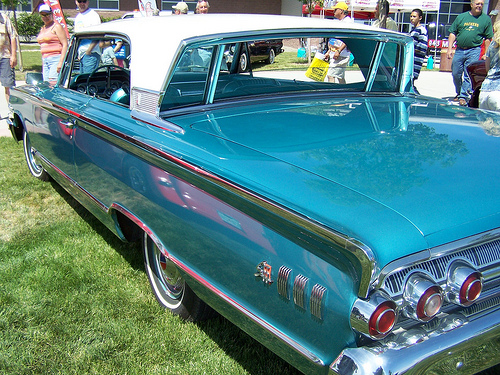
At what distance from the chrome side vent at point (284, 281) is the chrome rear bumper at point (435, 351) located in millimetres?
285

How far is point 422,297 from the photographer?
158 cm

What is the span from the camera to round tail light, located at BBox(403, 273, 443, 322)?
1.58 metres

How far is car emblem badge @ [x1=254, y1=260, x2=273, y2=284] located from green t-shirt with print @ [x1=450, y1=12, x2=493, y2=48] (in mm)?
7691

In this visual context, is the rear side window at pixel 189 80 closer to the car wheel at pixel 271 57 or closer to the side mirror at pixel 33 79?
the car wheel at pixel 271 57

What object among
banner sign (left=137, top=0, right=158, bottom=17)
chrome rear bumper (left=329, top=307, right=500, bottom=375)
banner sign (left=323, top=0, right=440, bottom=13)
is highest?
banner sign (left=323, top=0, right=440, bottom=13)

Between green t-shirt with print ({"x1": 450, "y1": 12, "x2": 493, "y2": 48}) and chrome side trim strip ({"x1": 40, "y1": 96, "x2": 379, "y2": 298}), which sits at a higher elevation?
green t-shirt with print ({"x1": 450, "y1": 12, "x2": 493, "y2": 48})

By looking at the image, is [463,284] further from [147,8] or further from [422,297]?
[147,8]

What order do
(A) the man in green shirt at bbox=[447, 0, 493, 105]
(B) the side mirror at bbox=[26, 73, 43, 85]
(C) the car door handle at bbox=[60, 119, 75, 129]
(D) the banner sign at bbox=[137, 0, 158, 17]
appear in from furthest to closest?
(D) the banner sign at bbox=[137, 0, 158, 17], (A) the man in green shirt at bbox=[447, 0, 493, 105], (B) the side mirror at bbox=[26, 73, 43, 85], (C) the car door handle at bbox=[60, 119, 75, 129]

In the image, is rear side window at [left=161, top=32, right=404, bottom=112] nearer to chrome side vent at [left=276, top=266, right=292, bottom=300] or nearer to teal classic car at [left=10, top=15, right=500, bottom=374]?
teal classic car at [left=10, top=15, right=500, bottom=374]

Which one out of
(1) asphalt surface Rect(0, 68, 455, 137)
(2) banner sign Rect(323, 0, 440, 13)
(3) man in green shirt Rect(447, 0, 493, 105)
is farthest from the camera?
(2) banner sign Rect(323, 0, 440, 13)

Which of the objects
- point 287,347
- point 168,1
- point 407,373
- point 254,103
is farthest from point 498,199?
point 168,1

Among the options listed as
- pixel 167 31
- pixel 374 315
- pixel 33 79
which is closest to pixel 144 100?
pixel 167 31

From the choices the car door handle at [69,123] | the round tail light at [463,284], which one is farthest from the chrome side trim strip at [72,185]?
the round tail light at [463,284]

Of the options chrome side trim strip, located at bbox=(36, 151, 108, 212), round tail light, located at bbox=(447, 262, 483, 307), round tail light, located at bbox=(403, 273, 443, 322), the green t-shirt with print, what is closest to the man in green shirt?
the green t-shirt with print
